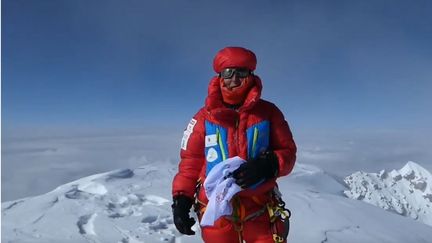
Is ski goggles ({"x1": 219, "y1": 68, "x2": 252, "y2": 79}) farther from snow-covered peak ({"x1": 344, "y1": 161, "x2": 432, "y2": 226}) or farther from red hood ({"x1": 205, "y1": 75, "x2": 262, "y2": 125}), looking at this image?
snow-covered peak ({"x1": 344, "y1": 161, "x2": 432, "y2": 226})

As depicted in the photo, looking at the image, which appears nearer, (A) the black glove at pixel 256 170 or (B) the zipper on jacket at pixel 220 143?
(A) the black glove at pixel 256 170

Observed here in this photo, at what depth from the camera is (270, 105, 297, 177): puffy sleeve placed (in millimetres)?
3307

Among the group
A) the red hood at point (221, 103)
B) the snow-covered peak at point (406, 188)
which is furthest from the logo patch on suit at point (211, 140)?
the snow-covered peak at point (406, 188)

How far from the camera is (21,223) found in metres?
9.40

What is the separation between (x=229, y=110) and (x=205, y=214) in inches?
36.8

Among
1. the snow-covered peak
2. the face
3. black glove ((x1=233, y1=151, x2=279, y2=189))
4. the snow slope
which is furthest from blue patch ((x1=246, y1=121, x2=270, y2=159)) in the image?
the snow-covered peak

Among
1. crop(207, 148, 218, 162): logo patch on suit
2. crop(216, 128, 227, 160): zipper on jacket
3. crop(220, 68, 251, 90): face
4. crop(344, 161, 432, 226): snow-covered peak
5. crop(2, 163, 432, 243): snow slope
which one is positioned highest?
crop(220, 68, 251, 90): face

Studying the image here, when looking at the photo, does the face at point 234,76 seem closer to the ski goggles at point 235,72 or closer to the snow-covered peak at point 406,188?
the ski goggles at point 235,72

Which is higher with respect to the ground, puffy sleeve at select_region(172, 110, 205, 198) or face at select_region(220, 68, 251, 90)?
face at select_region(220, 68, 251, 90)

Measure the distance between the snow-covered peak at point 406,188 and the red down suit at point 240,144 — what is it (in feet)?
464

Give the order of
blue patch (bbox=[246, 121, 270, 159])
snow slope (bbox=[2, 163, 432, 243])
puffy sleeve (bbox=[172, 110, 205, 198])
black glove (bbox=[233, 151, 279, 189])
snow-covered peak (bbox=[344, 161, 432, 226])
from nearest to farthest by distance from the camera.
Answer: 1. black glove (bbox=[233, 151, 279, 189])
2. blue patch (bbox=[246, 121, 270, 159])
3. puffy sleeve (bbox=[172, 110, 205, 198])
4. snow slope (bbox=[2, 163, 432, 243])
5. snow-covered peak (bbox=[344, 161, 432, 226])

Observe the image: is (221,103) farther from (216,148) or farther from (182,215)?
(182,215)

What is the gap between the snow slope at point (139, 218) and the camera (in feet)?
28.6

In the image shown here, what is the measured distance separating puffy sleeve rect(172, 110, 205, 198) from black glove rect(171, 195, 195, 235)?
0.06 metres
